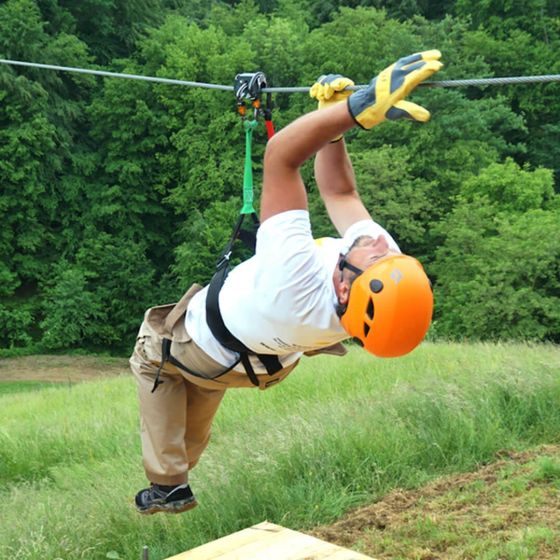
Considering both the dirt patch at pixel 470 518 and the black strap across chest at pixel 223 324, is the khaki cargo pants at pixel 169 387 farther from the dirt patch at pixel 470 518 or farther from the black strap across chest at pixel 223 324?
the dirt patch at pixel 470 518

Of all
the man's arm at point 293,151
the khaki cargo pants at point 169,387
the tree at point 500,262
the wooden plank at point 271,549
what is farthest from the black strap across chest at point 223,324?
the tree at point 500,262

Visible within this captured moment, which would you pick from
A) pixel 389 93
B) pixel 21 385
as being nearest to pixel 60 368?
pixel 21 385

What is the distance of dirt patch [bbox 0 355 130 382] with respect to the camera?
26578mm

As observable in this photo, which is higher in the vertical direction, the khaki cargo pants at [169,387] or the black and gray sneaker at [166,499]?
the khaki cargo pants at [169,387]

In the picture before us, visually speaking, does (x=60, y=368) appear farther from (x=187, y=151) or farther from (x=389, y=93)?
(x=389, y=93)

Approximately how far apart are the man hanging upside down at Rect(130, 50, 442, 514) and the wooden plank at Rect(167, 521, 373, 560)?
418 mm

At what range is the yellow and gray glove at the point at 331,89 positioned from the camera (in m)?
3.59

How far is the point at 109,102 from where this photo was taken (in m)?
32.9

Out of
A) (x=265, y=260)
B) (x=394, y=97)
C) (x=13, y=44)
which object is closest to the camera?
(x=394, y=97)

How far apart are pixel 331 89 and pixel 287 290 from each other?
98cm

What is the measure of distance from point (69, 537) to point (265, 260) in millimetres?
2960

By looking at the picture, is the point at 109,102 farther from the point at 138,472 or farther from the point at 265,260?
the point at 265,260

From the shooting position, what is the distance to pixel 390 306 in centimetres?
304

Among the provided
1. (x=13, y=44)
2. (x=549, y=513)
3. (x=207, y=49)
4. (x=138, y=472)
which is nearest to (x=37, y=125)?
(x=13, y=44)
